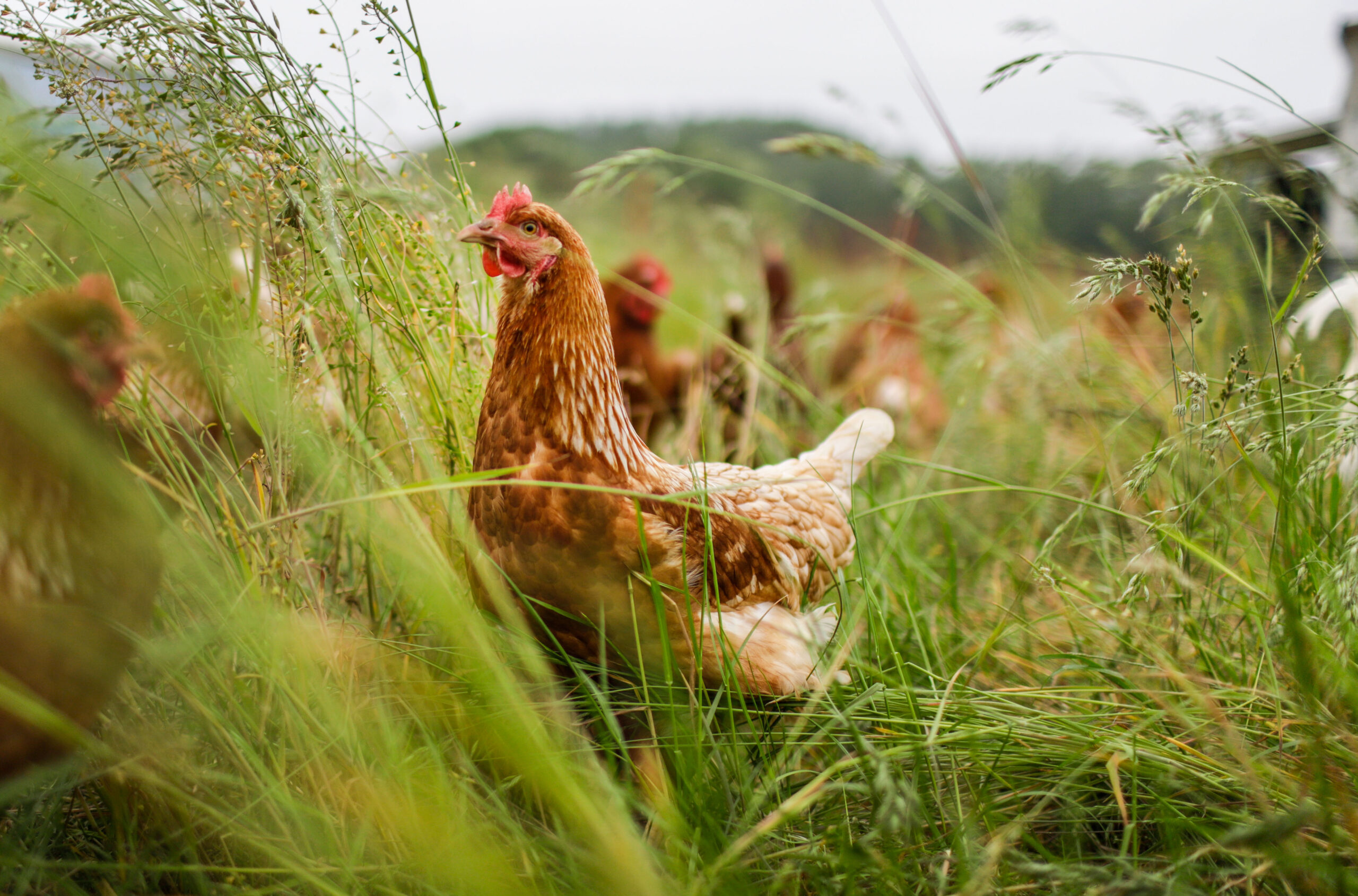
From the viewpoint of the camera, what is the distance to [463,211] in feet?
6.10

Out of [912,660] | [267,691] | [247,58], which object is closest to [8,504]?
[267,691]

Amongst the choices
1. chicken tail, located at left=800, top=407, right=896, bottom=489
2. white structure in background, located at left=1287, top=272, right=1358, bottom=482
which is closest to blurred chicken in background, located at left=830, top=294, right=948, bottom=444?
chicken tail, located at left=800, top=407, right=896, bottom=489

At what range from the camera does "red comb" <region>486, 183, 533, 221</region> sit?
5.20 ft

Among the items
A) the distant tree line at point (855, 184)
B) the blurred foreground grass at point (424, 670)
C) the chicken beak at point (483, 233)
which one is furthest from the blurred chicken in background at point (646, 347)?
the chicken beak at point (483, 233)

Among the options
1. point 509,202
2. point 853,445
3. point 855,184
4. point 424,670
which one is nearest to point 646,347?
point 853,445

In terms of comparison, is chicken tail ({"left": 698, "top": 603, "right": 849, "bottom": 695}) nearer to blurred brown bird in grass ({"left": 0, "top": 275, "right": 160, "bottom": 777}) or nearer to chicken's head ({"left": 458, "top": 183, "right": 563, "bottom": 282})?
chicken's head ({"left": 458, "top": 183, "right": 563, "bottom": 282})

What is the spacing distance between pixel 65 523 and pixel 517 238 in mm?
952

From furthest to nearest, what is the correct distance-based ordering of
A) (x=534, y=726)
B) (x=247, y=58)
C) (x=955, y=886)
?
(x=247, y=58), (x=955, y=886), (x=534, y=726)

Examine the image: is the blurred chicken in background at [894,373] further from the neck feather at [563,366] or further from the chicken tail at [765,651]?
the neck feather at [563,366]

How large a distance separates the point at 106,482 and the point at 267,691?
418mm

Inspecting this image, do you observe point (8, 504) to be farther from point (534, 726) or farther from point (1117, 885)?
point (1117, 885)

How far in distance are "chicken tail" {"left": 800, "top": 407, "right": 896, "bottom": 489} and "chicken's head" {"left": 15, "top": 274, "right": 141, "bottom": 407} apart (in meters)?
1.61

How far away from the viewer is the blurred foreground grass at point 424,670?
106cm

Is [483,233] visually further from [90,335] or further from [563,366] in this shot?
[90,335]
